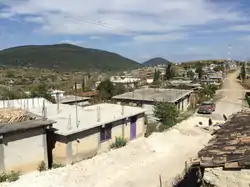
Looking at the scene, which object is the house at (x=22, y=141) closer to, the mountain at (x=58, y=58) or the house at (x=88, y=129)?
the house at (x=88, y=129)

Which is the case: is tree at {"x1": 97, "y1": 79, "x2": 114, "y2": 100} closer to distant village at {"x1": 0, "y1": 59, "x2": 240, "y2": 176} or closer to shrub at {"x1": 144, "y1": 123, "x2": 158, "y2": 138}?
shrub at {"x1": 144, "y1": 123, "x2": 158, "y2": 138}

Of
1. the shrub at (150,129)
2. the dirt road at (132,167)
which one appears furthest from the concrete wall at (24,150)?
the shrub at (150,129)

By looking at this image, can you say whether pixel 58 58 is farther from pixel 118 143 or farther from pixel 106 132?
pixel 106 132

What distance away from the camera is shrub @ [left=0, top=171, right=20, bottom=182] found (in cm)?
1456

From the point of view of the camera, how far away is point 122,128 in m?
21.2

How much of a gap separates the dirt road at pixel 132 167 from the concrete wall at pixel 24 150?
729 mm

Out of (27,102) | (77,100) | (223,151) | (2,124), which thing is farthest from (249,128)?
(77,100)

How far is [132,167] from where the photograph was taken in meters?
16.7

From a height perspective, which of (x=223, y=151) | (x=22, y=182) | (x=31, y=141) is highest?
(x=223, y=151)

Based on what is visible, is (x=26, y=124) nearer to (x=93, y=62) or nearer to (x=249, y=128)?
(x=249, y=128)

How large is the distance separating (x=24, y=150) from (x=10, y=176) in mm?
1414

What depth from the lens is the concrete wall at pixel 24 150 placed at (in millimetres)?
14922

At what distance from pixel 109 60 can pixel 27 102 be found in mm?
143079

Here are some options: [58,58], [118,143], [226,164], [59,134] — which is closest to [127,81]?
[118,143]
